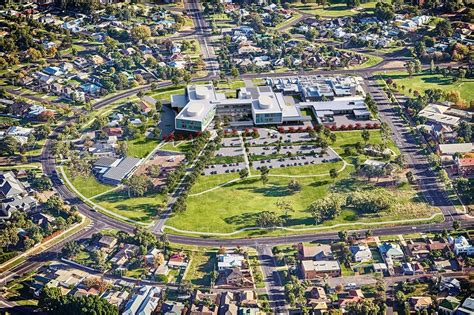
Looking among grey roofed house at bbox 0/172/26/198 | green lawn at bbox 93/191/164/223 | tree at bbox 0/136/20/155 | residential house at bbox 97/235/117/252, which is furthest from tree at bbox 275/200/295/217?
tree at bbox 0/136/20/155

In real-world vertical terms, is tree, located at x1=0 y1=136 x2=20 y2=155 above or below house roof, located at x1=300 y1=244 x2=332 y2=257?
above

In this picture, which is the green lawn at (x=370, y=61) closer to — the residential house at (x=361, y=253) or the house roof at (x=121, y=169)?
the house roof at (x=121, y=169)

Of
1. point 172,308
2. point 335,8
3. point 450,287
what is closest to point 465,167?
point 450,287

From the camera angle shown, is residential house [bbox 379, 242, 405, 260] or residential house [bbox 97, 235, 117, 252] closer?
residential house [bbox 379, 242, 405, 260]

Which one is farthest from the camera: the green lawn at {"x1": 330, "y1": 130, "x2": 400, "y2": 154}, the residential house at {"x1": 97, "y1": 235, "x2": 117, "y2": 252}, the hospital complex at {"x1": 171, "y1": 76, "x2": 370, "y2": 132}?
the hospital complex at {"x1": 171, "y1": 76, "x2": 370, "y2": 132}

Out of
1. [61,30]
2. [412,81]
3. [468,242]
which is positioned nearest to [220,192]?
[468,242]

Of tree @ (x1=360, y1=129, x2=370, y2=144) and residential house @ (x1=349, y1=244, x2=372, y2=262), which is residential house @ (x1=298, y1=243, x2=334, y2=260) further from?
tree @ (x1=360, y1=129, x2=370, y2=144)
